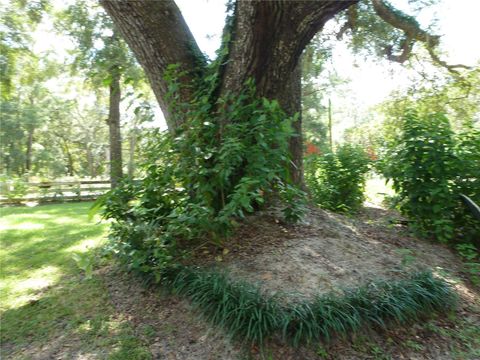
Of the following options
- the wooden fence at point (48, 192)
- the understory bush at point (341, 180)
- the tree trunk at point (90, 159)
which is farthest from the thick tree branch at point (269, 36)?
the tree trunk at point (90, 159)

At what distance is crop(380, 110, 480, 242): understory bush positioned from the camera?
430 centimetres

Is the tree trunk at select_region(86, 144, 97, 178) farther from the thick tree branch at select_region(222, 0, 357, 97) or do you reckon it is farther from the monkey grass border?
the monkey grass border

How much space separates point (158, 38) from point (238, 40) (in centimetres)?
95

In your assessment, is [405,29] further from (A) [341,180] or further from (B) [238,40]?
(B) [238,40]

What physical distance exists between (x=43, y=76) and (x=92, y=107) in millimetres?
24208

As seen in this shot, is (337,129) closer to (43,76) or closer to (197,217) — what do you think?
(43,76)

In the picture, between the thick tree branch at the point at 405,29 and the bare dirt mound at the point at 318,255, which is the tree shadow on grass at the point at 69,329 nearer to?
the bare dirt mound at the point at 318,255

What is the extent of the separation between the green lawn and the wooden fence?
28.9 ft

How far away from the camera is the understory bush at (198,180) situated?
10.5 ft

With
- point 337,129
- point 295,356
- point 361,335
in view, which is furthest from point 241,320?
point 337,129

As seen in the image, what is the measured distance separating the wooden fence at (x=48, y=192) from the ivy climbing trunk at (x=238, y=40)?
9.98 m

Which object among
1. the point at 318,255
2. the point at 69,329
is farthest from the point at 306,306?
the point at 69,329

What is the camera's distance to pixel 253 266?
340cm

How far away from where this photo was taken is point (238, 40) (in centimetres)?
384
